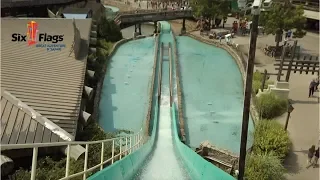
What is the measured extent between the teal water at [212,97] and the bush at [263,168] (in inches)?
112

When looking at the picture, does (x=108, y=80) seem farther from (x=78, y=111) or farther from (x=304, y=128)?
(x=304, y=128)

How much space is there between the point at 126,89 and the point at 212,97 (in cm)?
519

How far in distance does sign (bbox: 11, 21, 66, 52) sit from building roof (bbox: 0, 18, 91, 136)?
0.81 ft

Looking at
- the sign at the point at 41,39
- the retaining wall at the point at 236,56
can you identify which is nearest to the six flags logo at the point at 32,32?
the sign at the point at 41,39

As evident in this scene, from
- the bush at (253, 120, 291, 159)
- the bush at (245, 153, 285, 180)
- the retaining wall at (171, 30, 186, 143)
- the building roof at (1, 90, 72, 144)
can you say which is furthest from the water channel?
the building roof at (1, 90, 72, 144)

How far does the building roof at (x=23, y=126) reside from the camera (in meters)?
11.0

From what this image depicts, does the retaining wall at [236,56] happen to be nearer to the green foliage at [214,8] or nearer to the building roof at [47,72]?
the green foliage at [214,8]

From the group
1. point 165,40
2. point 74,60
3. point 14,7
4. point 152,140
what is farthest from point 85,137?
point 14,7

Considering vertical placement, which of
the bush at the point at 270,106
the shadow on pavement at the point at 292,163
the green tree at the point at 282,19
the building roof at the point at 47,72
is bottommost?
the shadow on pavement at the point at 292,163

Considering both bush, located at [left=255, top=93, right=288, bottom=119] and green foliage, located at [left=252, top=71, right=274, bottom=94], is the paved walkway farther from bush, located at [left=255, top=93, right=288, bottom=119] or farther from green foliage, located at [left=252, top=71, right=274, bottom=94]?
green foliage, located at [left=252, top=71, right=274, bottom=94]

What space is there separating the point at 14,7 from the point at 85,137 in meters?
24.0

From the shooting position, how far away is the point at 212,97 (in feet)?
69.6

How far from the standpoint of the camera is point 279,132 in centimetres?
1451

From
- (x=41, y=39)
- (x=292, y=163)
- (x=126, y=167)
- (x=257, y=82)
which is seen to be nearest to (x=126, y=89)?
(x=41, y=39)
